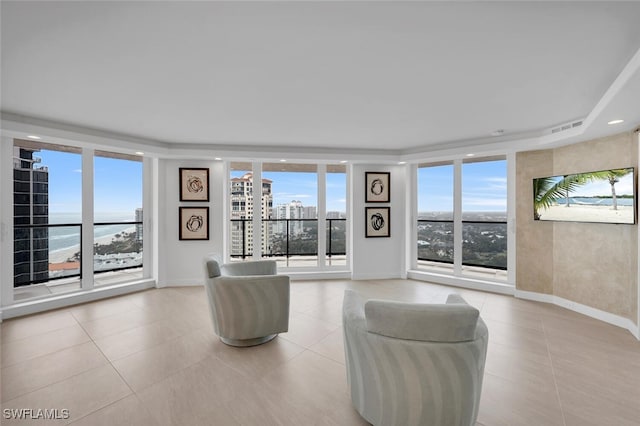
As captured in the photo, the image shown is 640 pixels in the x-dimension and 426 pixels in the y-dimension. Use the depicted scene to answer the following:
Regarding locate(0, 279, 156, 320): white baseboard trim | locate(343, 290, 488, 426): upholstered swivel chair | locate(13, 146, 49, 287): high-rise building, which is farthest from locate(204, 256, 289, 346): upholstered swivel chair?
locate(13, 146, 49, 287): high-rise building

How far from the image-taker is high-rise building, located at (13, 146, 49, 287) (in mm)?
4027

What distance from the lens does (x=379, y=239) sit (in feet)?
20.1

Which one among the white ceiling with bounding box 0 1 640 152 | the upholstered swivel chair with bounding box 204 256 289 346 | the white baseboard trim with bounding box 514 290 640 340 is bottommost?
the white baseboard trim with bounding box 514 290 640 340

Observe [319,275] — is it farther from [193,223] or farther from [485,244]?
[485,244]

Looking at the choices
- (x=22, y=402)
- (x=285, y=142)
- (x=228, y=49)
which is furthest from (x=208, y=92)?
(x=22, y=402)

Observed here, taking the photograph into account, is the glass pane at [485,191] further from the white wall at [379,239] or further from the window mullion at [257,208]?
the window mullion at [257,208]

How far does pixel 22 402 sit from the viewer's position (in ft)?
7.16

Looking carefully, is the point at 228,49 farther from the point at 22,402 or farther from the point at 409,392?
the point at 22,402

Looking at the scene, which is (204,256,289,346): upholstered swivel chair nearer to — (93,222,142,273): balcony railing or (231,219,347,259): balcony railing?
(231,219,347,259): balcony railing

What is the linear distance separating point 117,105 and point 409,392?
3922 millimetres

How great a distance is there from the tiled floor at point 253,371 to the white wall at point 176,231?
4.52 ft

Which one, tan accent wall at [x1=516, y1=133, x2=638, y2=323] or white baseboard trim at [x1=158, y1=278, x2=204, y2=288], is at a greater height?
tan accent wall at [x1=516, y1=133, x2=638, y2=323]

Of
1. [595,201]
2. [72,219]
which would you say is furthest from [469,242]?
[72,219]

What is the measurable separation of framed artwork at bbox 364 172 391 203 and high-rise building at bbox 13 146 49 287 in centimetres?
543
